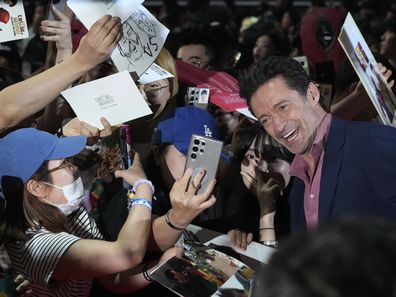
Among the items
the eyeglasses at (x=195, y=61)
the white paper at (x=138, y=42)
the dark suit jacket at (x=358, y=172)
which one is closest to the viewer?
the dark suit jacket at (x=358, y=172)

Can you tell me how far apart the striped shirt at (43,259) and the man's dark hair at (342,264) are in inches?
59.0

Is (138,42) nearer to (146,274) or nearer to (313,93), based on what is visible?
(313,93)

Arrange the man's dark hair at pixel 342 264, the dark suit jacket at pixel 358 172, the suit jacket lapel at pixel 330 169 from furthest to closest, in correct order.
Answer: the suit jacket lapel at pixel 330 169 < the dark suit jacket at pixel 358 172 < the man's dark hair at pixel 342 264

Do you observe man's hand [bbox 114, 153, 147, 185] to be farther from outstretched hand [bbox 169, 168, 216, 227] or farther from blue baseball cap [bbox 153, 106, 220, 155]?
blue baseball cap [bbox 153, 106, 220, 155]

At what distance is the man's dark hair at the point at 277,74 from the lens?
8.28ft

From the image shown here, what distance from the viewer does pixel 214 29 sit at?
670 centimetres

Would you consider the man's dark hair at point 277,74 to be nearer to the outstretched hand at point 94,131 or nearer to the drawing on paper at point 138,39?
the drawing on paper at point 138,39

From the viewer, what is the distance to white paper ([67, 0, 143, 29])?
8.55ft

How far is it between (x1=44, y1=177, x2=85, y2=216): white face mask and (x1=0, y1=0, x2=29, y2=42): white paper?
79cm

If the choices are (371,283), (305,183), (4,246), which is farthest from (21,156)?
(371,283)

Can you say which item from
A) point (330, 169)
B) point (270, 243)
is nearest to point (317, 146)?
point (330, 169)

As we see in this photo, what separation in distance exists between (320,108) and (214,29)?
433 cm

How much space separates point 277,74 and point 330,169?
0.47 m

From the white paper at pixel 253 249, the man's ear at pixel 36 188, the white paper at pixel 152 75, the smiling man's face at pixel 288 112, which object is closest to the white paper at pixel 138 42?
the white paper at pixel 152 75
